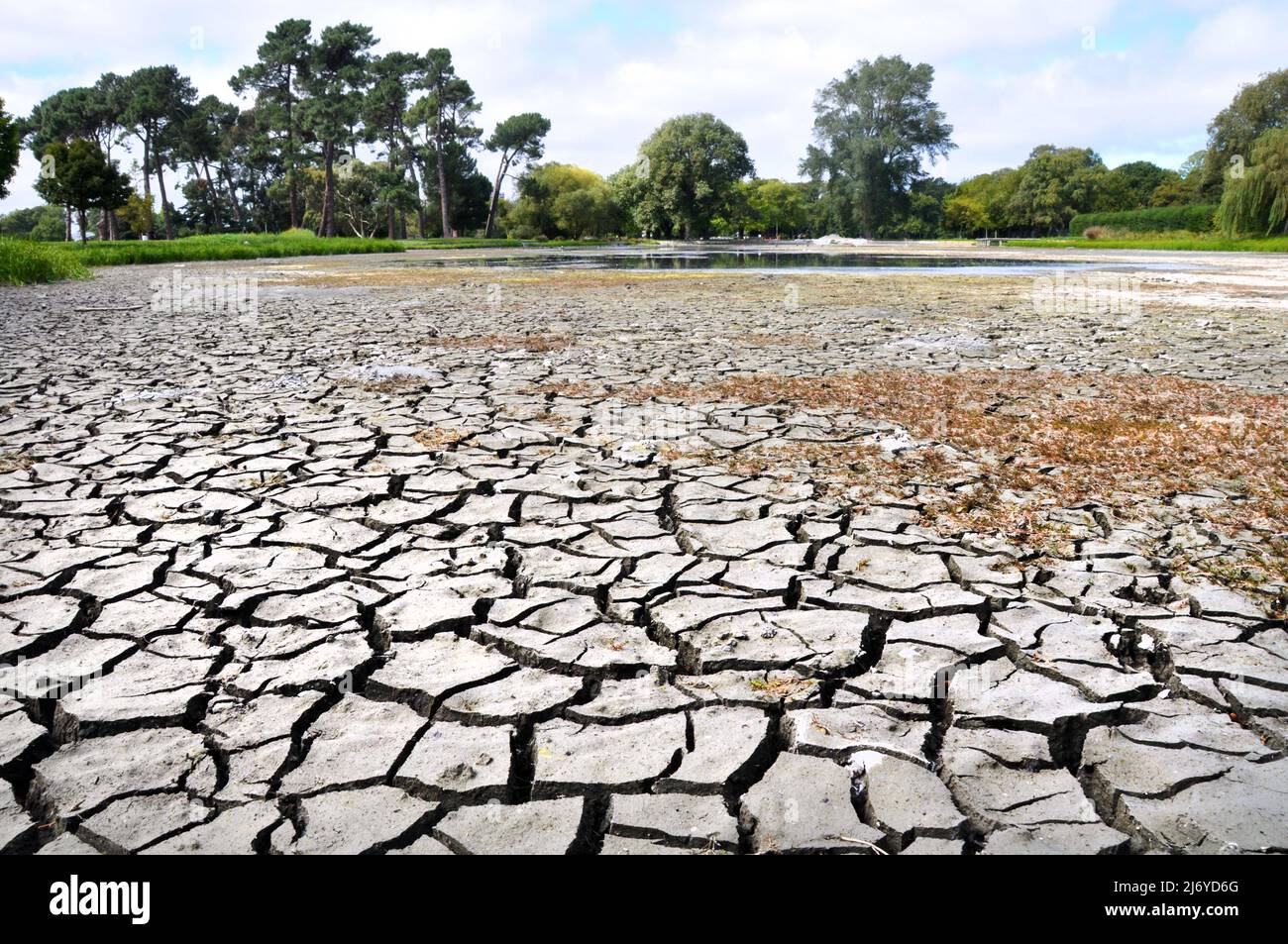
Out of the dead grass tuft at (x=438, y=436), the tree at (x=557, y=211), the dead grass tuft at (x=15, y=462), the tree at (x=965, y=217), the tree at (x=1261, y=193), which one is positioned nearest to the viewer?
the dead grass tuft at (x=15, y=462)

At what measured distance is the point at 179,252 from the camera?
26188 mm

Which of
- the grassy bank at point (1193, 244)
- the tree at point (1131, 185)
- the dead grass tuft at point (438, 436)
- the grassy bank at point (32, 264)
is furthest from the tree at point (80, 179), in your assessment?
the tree at point (1131, 185)

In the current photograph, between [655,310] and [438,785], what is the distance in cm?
965

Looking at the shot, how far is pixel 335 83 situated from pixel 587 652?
1913 inches

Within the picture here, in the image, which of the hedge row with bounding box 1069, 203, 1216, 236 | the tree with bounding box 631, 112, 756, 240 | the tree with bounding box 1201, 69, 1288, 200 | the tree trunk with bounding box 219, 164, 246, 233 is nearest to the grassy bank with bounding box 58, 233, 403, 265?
the tree with bounding box 631, 112, 756, 240

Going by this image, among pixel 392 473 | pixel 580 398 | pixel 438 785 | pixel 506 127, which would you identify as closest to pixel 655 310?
pixel 580 398

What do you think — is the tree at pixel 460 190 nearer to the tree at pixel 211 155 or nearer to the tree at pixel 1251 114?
the tree at pixel 211 155

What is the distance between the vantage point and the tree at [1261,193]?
29953 mm

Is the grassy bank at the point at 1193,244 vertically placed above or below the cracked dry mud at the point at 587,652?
above

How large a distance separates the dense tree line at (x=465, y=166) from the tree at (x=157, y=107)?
109 mm

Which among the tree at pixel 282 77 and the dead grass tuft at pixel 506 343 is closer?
the dead grass tuft at pixel 506 343

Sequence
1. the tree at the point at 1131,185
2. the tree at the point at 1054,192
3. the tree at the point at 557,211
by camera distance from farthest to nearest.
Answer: the tree at the point at 1131,185, the tree at the point at 1054,192, the tree at the point at 557,211
